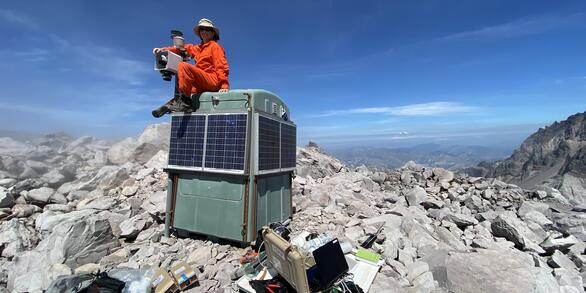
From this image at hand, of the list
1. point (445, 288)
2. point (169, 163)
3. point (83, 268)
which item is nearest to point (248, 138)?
point (169, 163)

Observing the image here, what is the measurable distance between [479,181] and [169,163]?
14.6 m

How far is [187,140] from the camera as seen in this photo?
5.68 meters

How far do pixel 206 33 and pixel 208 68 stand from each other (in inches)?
33.8

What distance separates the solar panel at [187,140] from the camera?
18.3ft

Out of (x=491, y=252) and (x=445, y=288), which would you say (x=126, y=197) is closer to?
(x=445, y=288)

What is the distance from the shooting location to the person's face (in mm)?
6051

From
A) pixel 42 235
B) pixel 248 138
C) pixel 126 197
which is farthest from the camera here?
pixel 126 197

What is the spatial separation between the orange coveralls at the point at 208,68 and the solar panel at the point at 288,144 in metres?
1.67

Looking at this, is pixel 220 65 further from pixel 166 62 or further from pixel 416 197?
pixel 416 197

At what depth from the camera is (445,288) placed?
4.39 metres

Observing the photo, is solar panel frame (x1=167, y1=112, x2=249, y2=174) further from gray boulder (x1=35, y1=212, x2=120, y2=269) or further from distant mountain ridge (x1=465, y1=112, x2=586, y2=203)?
distant mountain ridge (x1=465, y1=112, x2=586, y2=203)

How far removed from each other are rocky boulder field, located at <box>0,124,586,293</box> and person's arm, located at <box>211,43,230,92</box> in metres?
3.27

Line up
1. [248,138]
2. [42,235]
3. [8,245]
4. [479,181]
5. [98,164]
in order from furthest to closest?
[98,164] → [479,181] → [42,235] → [8,245] → [248,138]

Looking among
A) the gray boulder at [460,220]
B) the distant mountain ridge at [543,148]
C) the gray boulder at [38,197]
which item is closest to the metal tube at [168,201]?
the gray boulder at [38,197]
